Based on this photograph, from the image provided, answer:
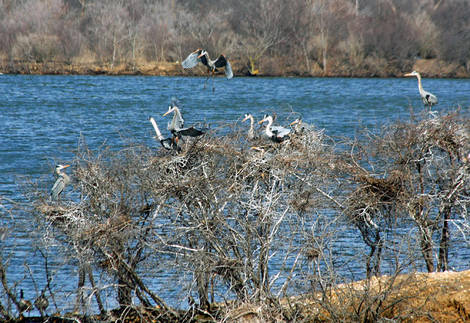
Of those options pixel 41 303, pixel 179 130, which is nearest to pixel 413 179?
pixel 179 130

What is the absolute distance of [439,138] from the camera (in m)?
12.7

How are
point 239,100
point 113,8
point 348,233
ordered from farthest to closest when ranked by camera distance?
point 113,8 → point 239,100 → point 348,233

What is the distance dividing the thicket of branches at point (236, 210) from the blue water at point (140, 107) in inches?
56.3

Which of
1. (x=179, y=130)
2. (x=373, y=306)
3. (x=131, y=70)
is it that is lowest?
(x=131, y=70)

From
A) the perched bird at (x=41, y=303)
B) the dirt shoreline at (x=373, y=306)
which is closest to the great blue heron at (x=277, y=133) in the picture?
the dirt shoreline at (x=373, y=306)

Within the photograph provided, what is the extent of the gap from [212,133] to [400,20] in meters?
67.6

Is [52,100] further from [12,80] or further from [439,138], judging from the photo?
[439,138]

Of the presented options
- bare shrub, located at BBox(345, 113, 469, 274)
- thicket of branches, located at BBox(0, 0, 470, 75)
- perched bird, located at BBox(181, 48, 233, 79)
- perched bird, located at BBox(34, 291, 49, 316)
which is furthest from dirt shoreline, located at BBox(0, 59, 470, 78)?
Result: perched bird, located at BBox(34, 291, 49, 316)

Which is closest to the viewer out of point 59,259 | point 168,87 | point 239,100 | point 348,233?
point 59,259

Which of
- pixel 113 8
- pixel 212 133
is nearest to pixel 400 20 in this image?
pixel 113 8

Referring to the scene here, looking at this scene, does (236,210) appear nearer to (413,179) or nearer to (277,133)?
(277,133)

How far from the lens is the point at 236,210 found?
12.1m

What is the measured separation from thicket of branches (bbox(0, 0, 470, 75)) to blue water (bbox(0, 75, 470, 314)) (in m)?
3.28

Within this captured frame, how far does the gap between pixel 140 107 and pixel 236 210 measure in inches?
1229
